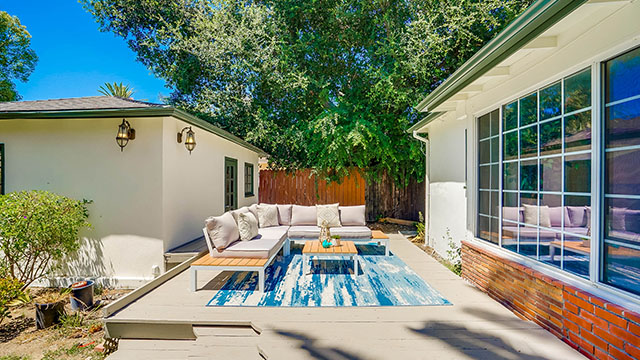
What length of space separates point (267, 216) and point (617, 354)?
5.48 metres

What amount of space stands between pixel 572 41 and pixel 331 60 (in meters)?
8.48

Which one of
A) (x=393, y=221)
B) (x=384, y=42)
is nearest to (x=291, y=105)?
(x=384, y=42)

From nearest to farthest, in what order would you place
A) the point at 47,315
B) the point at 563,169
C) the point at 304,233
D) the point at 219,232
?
the point at 563,169, the point at 47,315, the point at 219,232, the point at 304,233

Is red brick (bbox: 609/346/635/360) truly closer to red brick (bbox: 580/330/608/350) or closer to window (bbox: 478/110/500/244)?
red brick (bbox: 580/330/608/350)

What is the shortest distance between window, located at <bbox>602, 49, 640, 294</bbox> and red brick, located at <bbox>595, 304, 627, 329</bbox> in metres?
0.20

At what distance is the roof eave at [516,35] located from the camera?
1.85 metres

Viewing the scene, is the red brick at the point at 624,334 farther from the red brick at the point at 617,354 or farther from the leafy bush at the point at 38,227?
the leafy bush at the point at 38,227

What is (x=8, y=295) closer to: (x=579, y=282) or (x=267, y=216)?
(x=267, y=216)

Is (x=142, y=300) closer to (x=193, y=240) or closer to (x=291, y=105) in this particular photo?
(x=193, y=240)

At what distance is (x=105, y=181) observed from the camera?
4668mm

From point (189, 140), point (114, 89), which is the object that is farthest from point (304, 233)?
point (114, 89)

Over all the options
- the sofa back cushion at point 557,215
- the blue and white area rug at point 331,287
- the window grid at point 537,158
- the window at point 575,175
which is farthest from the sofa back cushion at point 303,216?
the sofa back cushion at point 557,215

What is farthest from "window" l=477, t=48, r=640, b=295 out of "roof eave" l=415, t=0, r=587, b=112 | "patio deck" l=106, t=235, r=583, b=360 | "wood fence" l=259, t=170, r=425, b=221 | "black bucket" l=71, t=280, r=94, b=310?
"wood fence" l=259, t=170, r=425, b=221

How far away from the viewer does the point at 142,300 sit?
11.2 feet
